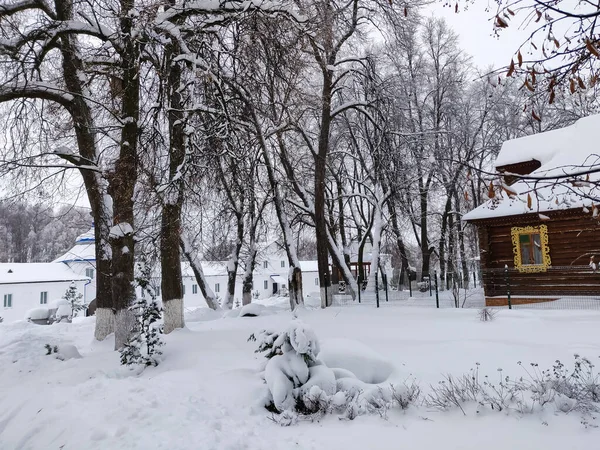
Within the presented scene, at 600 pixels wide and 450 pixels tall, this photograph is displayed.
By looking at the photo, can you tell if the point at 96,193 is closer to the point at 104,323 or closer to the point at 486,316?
the point at 104,323

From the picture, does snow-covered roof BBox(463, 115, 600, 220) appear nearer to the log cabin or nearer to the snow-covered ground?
the log cabin

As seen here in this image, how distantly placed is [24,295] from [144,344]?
2966 centimetres

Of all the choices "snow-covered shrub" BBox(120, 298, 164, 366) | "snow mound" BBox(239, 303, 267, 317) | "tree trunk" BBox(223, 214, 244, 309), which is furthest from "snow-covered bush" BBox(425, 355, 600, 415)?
"tree trunk" BBox(223, 214, 244, 309)

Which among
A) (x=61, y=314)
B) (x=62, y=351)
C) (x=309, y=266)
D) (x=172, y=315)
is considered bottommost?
(x=61, y=314)

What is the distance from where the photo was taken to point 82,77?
1064cm

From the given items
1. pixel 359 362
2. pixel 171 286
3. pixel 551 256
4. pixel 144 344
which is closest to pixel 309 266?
pixel 551 256

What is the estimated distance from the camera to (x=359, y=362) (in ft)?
20.8

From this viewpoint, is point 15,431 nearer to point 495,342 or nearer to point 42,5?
point 495,342

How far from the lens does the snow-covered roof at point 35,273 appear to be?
102 feet

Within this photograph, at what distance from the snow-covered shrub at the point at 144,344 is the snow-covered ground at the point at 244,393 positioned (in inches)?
8.0

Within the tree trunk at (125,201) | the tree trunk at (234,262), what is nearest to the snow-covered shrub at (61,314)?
the tree trunk at (234,262)

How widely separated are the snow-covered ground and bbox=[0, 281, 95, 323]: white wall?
2548cm

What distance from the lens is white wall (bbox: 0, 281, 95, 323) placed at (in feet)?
99.5

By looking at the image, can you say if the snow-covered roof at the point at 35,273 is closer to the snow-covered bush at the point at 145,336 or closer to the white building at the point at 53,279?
the white building at the point at 53,279
